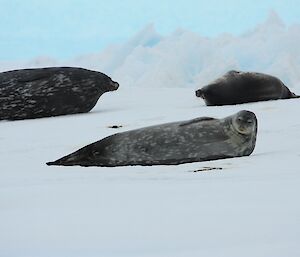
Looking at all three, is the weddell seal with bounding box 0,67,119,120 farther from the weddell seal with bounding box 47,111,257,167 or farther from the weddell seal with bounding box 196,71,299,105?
the weddell seal with bounding box 47,111,257,167

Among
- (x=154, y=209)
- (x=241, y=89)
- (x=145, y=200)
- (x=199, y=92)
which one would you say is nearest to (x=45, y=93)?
(x=199, y=92)

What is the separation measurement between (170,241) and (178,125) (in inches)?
90.6

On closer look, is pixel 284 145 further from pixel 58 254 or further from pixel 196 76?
pixel 196 76

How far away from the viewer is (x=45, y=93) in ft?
21.1

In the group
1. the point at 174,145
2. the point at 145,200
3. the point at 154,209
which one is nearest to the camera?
the point at 154,209

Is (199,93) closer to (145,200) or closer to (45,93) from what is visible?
(45,93)

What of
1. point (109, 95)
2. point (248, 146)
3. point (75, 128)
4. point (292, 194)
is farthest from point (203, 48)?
point (292, 194)

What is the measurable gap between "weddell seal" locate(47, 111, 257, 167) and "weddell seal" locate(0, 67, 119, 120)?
9.90 feet

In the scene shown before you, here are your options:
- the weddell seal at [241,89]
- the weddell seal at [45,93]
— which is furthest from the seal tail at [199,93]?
the weddell seal at [45,93]

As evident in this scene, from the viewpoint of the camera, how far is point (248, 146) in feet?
11.9

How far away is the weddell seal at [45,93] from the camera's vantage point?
6371 millimetres

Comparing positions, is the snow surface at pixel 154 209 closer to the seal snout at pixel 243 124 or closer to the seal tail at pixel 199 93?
the seal snout at pixel 243 124

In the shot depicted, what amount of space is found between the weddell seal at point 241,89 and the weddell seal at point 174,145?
303 cm

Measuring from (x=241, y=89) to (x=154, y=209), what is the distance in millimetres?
5258
